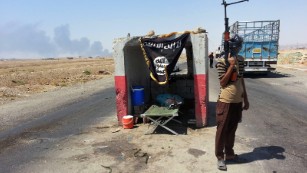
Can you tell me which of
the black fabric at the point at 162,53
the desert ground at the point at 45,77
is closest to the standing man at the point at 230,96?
the black fabric at the point at 162,53

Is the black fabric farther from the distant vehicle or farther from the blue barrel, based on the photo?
the distant vehicle

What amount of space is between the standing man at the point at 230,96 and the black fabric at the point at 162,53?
118 inches

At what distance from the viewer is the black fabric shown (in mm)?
8711

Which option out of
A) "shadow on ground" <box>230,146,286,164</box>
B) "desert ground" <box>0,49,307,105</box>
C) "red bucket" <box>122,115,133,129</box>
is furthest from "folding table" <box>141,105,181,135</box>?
"desert ground" <box>0,49,307,105</box>

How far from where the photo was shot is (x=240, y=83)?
19.3 feet

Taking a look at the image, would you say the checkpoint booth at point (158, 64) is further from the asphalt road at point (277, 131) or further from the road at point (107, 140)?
the asphalt road at point (277, 131)

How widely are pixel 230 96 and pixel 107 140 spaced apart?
3.80 metres

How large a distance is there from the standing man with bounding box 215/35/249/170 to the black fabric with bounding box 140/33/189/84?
301cm

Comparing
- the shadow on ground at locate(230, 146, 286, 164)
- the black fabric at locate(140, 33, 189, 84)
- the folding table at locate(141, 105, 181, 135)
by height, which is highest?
the black fabric at locate(140, 33, 189, 84)

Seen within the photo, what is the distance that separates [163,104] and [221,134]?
153 inches

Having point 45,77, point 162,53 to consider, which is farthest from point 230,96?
point 45,77

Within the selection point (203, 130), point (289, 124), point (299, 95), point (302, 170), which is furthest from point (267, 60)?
point (302, 170)

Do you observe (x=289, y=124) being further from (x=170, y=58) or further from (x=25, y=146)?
(x=25, y=146)

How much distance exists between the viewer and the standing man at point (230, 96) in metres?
5.69
